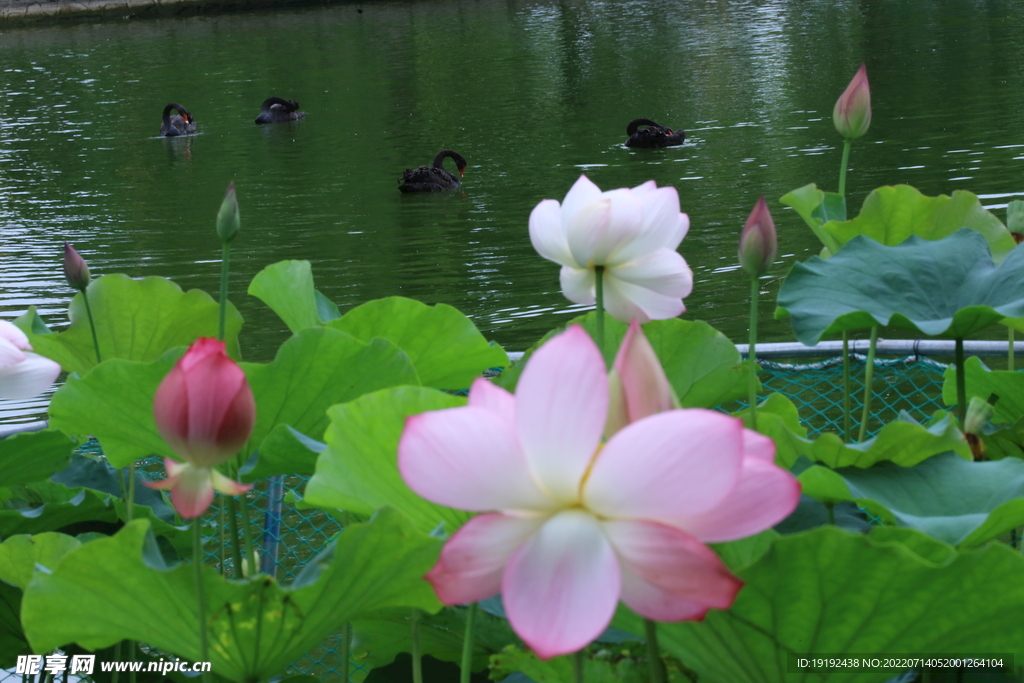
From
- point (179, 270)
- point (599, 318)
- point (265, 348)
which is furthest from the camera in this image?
point (179, 270)

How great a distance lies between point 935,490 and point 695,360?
0.67ft

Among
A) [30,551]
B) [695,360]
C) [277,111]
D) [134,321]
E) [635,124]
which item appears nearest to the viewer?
[30,551]

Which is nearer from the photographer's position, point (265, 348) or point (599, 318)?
point (599, 318)

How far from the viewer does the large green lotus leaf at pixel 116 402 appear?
2.38ft

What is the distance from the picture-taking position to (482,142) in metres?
9.33

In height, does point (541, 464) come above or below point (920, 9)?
above

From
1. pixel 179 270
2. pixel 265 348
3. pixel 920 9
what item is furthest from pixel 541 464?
pixel 920 9

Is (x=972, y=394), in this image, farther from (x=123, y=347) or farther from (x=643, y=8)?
(x=643, y=8)

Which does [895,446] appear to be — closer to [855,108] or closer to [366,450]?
[366,450]

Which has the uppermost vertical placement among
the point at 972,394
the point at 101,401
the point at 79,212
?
the point at 101,401

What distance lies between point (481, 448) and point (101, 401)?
428mm

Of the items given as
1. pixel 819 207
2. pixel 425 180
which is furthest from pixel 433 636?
pixel 425 180

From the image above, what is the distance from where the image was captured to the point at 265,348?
4477mm

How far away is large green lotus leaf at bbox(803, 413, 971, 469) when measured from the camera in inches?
25.0
